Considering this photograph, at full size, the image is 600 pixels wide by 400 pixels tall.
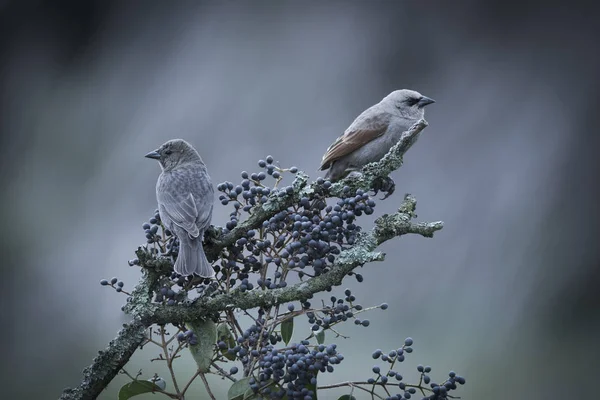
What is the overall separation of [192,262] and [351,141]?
4.43 ft

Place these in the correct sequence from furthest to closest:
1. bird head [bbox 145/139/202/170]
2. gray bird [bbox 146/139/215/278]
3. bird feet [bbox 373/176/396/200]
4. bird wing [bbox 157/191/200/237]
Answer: bird head [bbox 145/139/202/170]
bird wing [bbox 157/191/200/237]
bird feet [bbox 373/176/396/200]
gray bird [bbox 146/139/215/278]

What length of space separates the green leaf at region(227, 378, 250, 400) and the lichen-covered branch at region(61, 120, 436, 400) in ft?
0.66

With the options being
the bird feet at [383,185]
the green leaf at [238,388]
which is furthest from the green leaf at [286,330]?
the bird feet at [383,185]

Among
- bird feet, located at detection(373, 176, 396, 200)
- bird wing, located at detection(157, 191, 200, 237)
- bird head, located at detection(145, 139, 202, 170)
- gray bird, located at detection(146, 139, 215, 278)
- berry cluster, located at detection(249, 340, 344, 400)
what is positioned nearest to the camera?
berry cluster, located at detection(249, 340, 344, 400)

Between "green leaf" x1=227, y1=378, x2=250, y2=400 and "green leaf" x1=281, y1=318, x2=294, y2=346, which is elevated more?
"green leaf" x1=281, y1=318, x2=294, y2=346

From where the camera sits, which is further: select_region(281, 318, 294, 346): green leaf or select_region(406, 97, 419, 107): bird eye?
select_region(406, 97, 419, 107): bird eye

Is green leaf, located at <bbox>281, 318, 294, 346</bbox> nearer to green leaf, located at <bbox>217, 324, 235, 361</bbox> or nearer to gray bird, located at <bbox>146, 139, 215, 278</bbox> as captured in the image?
green leaf, located at <bbox>217, 324, 235, 361</bbox>

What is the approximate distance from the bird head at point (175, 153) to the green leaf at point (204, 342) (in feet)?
4.01

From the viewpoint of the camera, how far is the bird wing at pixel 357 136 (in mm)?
2947

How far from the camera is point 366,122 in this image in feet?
10.2

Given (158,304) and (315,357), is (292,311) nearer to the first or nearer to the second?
(315,357)

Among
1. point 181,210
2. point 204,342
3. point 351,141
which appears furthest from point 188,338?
point 351,141

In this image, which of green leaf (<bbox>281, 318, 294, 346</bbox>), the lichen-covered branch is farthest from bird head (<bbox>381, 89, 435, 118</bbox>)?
green leaf (<bbox>281, 318, 294, 346</bbox>)

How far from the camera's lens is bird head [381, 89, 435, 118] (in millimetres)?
3299
